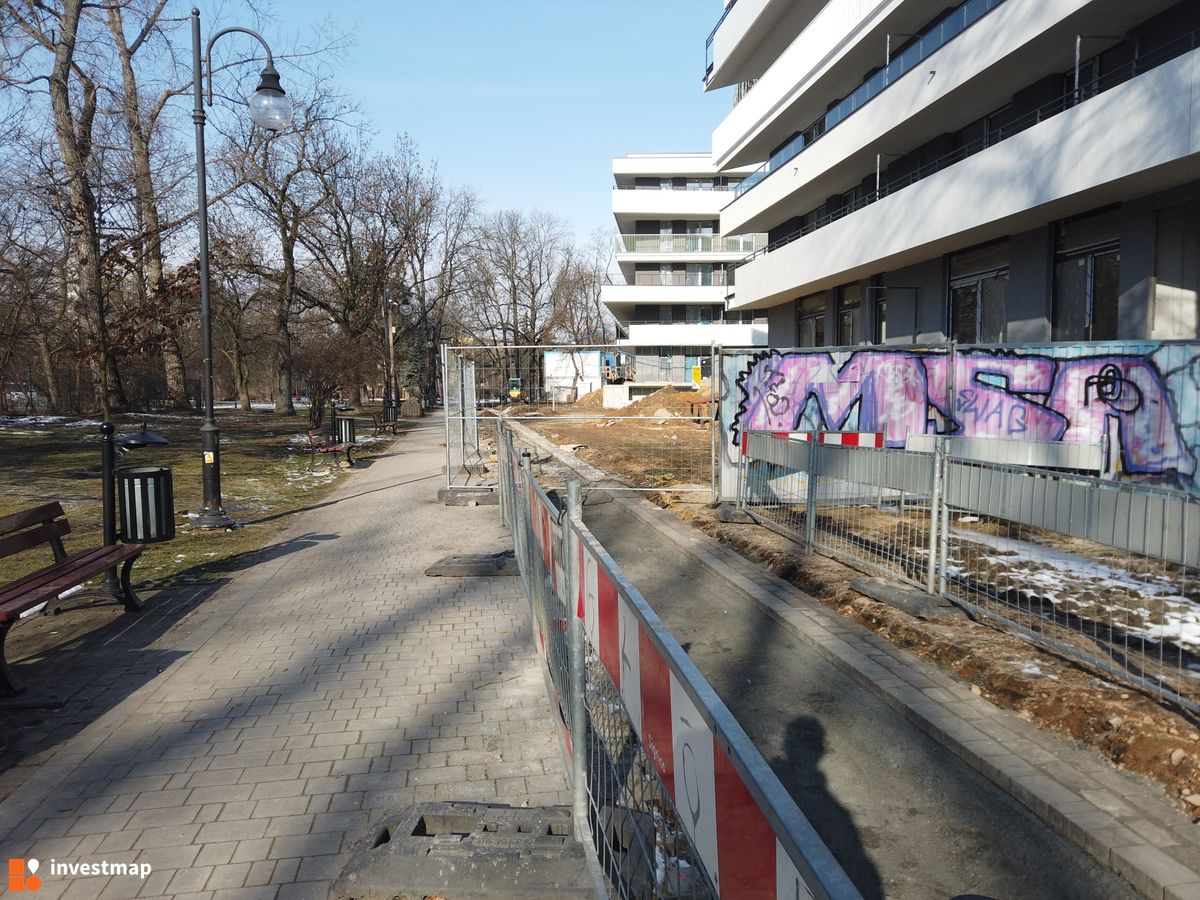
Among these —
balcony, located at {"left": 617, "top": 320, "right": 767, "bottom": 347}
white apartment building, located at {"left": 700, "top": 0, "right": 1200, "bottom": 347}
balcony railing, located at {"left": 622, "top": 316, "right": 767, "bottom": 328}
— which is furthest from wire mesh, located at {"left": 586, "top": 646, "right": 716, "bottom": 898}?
balcony, located at {"left": 617, "top": 320, "right": 767, "bottom": 347}

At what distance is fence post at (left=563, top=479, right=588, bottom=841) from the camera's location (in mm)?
Result: 2891

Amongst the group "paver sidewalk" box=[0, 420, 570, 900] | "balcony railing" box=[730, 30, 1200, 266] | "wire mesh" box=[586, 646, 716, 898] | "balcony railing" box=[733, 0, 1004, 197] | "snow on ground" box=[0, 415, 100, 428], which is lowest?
"paver sidewalk" box=[0, 420, 570, 900]

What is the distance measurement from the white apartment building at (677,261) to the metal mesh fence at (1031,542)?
143ft

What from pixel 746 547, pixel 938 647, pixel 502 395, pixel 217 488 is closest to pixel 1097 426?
pixel 746 547

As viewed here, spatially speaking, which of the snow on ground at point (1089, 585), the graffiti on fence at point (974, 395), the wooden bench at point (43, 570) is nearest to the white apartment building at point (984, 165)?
the graffiti on fence at point (974, 395)

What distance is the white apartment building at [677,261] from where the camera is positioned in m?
54.0

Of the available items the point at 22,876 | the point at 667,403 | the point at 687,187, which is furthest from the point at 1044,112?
the point at 687,187

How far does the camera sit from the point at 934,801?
3.85m

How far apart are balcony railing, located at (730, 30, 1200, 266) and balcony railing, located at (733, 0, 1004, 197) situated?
2.11m

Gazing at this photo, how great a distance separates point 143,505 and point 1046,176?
14.0m

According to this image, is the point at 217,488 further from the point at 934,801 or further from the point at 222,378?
the point at 222,378

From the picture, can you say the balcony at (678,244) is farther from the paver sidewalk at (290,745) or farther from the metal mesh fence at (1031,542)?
the paver sidewalk at (290,745)

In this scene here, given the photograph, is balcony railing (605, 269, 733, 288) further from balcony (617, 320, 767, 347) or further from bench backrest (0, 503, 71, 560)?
bench backrest (0, 503, 71, 560)

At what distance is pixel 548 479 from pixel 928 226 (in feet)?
32.6
